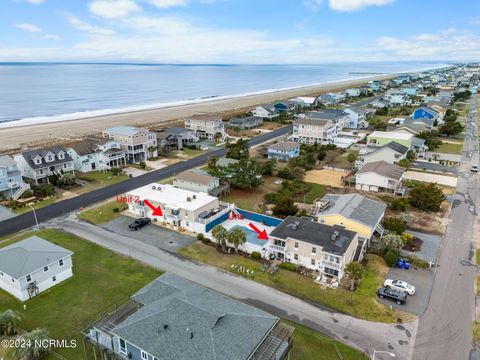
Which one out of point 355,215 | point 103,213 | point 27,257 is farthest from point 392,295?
point 103,213

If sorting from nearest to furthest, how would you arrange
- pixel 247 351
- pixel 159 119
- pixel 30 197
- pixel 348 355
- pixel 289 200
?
pixel 247 351, pixel 348 355, pixel 289 200, pixel 30 197, pixel 159 119

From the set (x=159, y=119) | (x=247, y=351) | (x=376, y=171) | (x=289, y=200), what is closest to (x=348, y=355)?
(x=247, y=351)

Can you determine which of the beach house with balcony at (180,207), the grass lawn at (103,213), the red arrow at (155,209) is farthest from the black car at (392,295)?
the grass lawn at (103,213)

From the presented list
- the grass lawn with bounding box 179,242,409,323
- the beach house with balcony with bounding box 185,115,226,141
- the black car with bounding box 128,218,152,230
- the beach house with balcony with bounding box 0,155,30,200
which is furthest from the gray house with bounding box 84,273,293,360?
the beach house with balcony with bounding box 185,115,226,141

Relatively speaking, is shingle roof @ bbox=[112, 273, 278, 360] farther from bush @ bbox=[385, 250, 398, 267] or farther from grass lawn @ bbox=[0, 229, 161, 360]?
bush @ bbox=[385, 250, 398, 267]

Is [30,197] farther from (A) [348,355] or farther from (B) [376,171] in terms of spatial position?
(B) [376,171]
